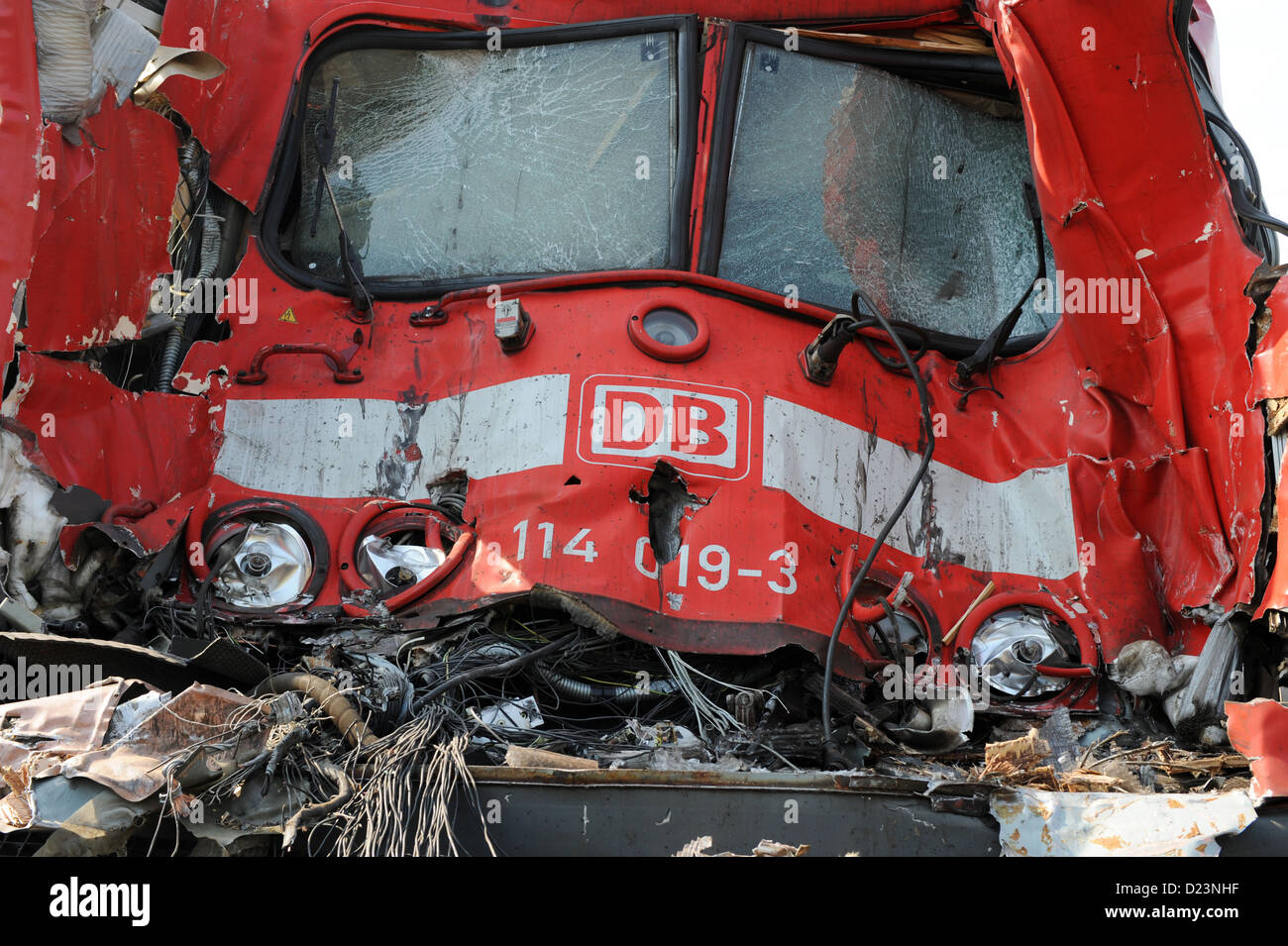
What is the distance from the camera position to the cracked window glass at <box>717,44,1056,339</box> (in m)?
5.07

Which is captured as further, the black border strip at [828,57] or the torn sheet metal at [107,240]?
the black border strip at [828,57]

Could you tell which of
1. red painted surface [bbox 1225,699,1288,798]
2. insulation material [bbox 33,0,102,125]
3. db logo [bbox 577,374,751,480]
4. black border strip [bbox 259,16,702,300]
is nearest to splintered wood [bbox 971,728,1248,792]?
red painted surface [bbox 1225,699,1288,798]

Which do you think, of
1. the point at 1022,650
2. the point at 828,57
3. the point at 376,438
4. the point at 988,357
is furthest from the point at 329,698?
the point at 828,57

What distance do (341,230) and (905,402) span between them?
2027 mm

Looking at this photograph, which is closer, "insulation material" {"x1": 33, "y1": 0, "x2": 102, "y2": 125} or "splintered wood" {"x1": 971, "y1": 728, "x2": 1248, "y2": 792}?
"splintered wood" {"x1": 971, "y1": 728, "x2": 1248, "y2": 792}

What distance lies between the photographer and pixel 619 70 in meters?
5.30

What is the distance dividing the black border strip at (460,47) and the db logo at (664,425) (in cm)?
67

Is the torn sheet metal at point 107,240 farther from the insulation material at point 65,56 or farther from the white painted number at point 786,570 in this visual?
the white painted number at point 786,570

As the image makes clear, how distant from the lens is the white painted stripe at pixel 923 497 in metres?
4.46

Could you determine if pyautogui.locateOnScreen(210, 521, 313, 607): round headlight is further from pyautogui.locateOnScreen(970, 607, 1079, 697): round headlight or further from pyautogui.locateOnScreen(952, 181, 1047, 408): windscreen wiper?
pyautogui.locateOnScreen(952, 181, 1047, 408): windscreen wiper

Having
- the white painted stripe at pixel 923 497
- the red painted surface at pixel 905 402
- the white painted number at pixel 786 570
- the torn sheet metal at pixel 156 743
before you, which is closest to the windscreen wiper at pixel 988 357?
the red painted surface at pixel 905 402

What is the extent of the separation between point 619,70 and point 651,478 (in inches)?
71.0

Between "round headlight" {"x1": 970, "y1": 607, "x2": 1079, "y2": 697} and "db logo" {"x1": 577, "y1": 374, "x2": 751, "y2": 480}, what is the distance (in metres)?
0.99

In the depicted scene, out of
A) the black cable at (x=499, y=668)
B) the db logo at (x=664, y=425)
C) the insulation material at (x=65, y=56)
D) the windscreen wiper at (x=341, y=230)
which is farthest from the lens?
the windscreen wiper at (x=341, y=230)
